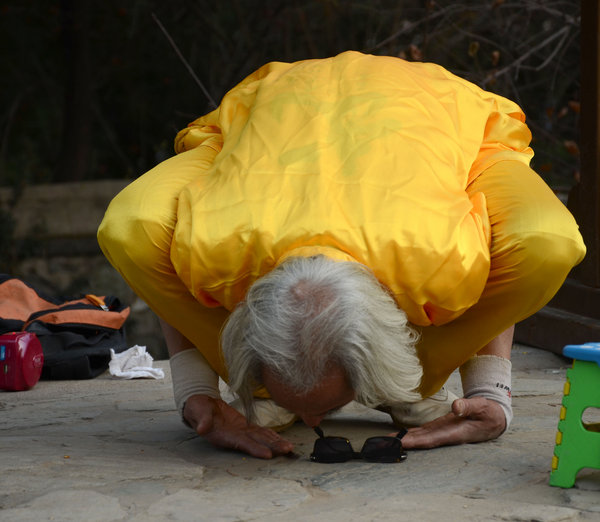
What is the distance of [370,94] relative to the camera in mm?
2201

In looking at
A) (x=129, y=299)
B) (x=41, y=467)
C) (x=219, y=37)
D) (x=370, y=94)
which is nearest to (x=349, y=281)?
(x=370, y=94)

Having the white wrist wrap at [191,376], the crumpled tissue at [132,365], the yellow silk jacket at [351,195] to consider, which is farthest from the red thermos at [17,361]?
the yellow silk jacket at [351,195]

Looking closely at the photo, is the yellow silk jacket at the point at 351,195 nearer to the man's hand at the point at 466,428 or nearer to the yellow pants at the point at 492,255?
the yellow pants at the point at 492,255

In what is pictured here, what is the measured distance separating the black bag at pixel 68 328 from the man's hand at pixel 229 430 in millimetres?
1358

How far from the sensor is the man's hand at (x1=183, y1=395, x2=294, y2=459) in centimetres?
223

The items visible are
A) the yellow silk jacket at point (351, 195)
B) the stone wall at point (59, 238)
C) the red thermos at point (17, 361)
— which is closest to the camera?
the yellow silk jacket at point (351, 195)

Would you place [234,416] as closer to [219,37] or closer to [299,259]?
[299,259]

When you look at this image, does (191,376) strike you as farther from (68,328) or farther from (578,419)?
(68,328)

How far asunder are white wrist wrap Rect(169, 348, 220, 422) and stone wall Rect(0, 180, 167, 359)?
165 inches

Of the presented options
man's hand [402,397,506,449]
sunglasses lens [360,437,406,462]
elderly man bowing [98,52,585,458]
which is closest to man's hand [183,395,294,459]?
elderly man bowing [98,52,585,458]

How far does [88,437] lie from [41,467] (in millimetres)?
370

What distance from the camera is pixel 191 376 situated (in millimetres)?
2338

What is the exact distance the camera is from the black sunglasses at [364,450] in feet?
7.09

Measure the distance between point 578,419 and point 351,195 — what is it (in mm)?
611
